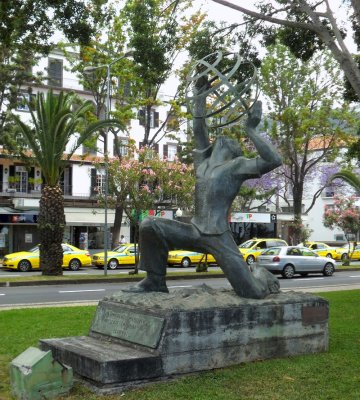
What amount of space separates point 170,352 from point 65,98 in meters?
16.8

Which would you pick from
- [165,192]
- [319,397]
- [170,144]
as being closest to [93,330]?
[319,397]

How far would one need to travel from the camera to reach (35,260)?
27.3 m

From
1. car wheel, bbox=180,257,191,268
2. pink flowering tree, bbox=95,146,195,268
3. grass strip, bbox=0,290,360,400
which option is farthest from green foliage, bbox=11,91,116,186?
grass strip, bbox=0,290,360,400

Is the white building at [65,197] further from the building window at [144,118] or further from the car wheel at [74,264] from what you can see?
the car wheel at [74,264]

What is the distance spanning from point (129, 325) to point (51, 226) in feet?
52.0

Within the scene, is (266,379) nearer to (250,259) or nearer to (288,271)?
(288,271)

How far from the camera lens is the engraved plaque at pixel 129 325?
630 cm

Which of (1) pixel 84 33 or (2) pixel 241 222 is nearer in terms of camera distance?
(1) pixel 84 33

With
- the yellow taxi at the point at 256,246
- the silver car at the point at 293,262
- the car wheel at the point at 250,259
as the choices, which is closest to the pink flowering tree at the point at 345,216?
the yellow taxi at the point at 256,246

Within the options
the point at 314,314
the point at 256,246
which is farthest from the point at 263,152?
the point at 256,246

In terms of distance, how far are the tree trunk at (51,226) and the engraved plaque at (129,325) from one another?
599 inches

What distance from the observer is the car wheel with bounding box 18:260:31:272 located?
2697 centimetres

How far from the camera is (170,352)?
20.5 feet

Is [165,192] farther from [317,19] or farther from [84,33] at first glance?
[317,19]
